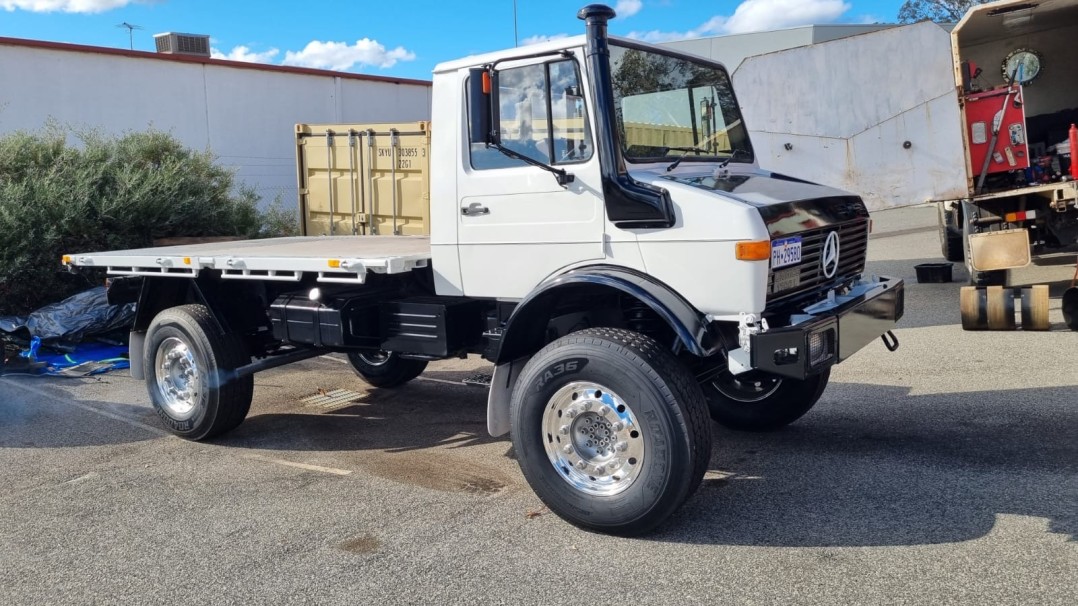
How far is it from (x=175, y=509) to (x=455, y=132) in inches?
99.6

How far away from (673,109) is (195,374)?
362 cm

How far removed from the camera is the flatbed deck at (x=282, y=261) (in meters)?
5.14

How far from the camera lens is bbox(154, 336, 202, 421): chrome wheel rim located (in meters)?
6.31

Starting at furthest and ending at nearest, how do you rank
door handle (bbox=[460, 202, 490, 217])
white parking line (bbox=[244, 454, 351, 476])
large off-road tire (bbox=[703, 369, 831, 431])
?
large off-road tire (bbox=[703, 369, 831, 431]) → white parking line (bbox=[244, 454, 351, 476]) → door handle (bbox=[460, 202, 490, 217])

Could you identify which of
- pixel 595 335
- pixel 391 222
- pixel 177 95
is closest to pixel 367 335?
pixel 595 335

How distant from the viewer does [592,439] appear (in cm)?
451

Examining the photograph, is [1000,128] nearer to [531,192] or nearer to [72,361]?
[531,192]

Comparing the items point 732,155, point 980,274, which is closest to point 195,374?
point 732,155

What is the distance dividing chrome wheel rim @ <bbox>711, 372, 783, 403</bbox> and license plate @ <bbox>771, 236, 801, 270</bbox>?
54.5 inches

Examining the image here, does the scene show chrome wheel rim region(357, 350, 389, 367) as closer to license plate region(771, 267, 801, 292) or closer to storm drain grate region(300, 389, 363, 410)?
storm drain grate region(300, 389, 363, 410)

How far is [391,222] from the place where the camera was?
1056 centimetres

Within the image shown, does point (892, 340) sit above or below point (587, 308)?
below

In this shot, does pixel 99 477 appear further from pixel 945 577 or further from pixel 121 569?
pixel 945 577

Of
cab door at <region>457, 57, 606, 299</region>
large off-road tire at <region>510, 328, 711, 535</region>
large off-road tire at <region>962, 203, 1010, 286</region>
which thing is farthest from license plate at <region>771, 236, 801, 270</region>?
large off-road tire at <region>962, 203, 1010, 286</region>
